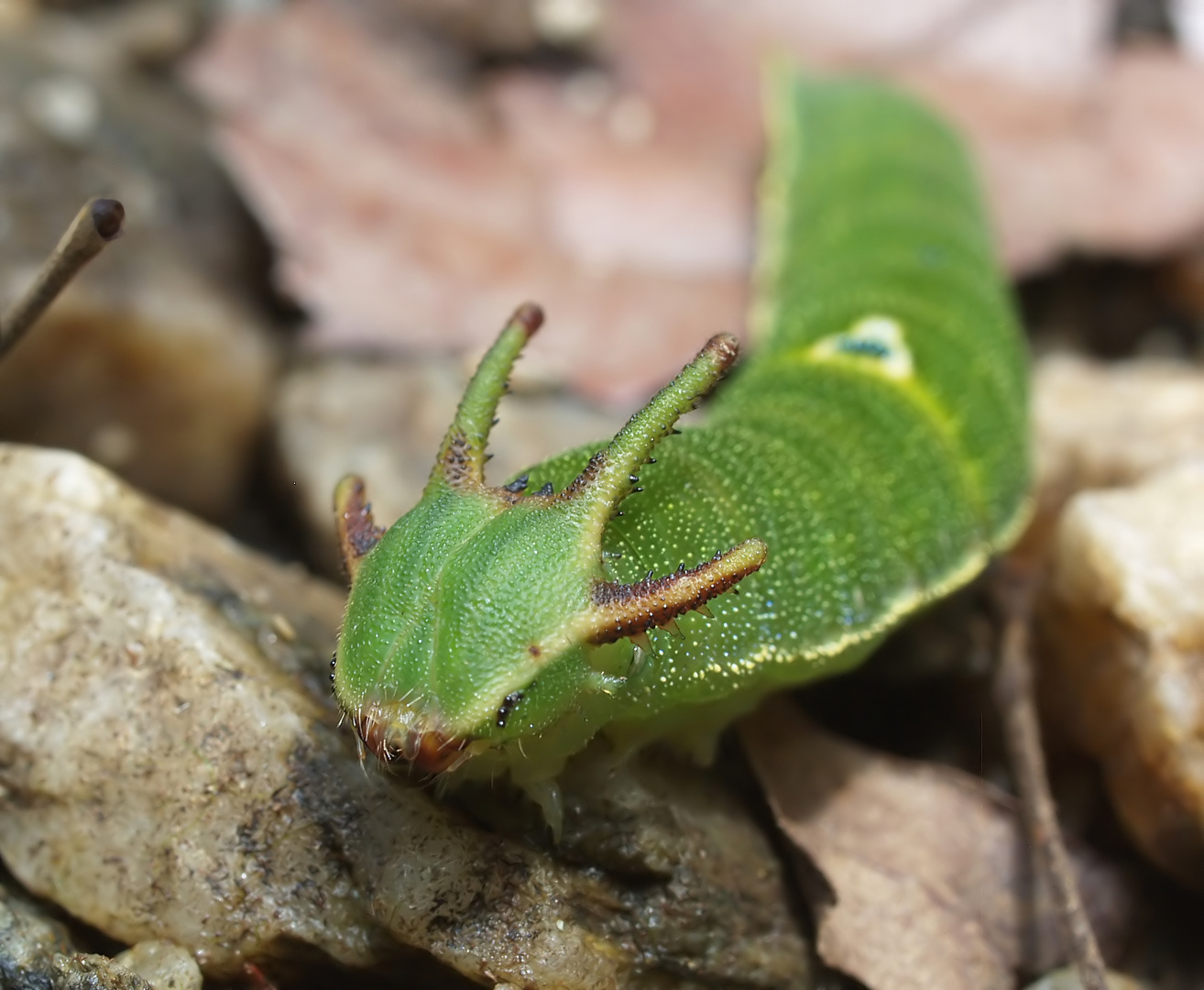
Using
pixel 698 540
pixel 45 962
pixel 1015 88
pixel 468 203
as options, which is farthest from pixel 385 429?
pixel 1015 88

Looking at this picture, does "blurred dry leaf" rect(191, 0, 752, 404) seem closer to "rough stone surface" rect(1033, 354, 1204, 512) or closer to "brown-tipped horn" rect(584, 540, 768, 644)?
"rough stone surface" rect(1033, 354, 1204, 512)

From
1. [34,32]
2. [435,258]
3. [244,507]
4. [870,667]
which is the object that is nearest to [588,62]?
[435,258]

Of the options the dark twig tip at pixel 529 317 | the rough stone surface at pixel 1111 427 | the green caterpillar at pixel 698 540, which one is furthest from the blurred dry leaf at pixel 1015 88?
the dark twig tip at pixel 529 317

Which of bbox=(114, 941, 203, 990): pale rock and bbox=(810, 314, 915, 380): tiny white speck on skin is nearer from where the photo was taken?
bbox=(114, 941, 203, 990): pale rock

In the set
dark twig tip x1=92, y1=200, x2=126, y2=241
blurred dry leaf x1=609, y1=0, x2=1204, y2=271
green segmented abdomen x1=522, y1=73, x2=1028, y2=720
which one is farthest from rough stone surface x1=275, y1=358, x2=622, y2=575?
blurred dry leaf x1=609, y1=0, x2=1204, y2=271

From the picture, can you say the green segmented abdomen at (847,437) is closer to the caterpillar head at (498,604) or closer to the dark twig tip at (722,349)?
the caterpillar head at (498,604)

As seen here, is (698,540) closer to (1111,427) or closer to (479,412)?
(479,412)
